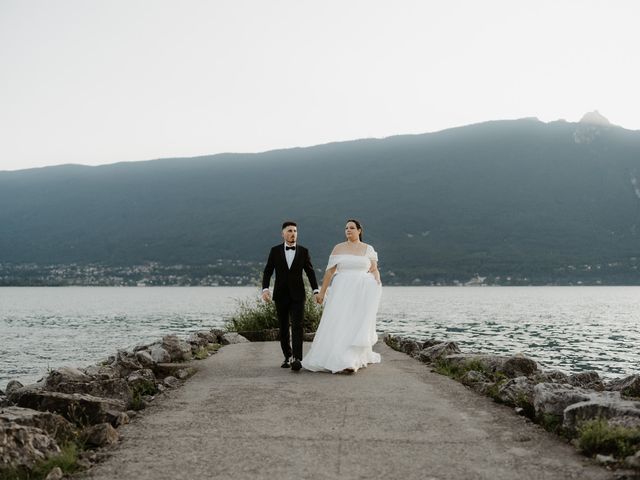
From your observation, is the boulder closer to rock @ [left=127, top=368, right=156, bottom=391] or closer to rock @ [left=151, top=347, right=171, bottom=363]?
rock @ [left=127, top=368, right=156, bottom=391]

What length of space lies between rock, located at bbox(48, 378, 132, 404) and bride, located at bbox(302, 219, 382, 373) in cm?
392

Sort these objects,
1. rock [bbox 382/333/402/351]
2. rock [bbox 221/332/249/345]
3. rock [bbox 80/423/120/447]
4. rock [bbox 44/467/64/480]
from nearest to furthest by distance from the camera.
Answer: rock [bbox 44/467/64/480] < rock [bbox 80/423/120/447] < rock [bbox 382/333/402/351] < rock [bbox 221/332/249/345]

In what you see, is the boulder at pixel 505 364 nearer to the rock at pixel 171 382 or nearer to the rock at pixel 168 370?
the rock at pixel 168 370

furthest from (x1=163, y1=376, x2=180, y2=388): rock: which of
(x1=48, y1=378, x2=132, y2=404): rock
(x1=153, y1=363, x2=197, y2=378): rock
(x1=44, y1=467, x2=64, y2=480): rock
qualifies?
(x1=44, y1=467, x2=64, y2=480): rock

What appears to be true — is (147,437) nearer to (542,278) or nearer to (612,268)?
(542,278)

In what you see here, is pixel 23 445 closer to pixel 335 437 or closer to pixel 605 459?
pixel 335 437

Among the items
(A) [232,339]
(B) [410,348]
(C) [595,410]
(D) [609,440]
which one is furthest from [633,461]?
(A) [232,339]

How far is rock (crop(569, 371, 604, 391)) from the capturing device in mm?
13300

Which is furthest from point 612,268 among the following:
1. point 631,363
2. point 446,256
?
point 631,363

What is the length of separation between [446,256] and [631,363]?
543 feet

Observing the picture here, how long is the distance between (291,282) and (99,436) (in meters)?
5.83

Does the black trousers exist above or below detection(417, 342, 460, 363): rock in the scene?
above

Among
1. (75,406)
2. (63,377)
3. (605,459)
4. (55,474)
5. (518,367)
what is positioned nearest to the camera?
(55,474)

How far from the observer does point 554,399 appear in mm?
7582
